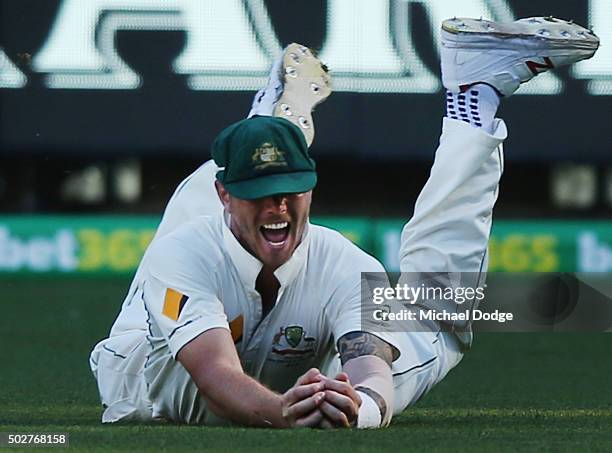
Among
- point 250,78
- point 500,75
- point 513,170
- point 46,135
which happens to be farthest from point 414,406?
point 513,170

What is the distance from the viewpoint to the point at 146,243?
645 cm

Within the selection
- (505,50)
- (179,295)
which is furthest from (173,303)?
(505,50)

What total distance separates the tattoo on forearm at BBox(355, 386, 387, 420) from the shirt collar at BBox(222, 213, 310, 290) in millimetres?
252

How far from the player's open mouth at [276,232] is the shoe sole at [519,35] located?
2.91ft

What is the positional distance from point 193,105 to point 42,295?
3.71ft

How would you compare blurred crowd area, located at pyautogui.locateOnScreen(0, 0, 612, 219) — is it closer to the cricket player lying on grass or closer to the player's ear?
the cricket player lying on grass

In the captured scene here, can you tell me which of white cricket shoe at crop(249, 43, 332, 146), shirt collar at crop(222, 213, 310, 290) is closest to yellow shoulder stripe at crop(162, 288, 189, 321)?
shirt collar at crop(222, 213, 310, 290)

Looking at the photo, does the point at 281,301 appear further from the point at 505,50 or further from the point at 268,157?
the point at 505,50

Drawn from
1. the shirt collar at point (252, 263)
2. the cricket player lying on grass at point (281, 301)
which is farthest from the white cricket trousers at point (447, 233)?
the shirt collar at point (252, 263)

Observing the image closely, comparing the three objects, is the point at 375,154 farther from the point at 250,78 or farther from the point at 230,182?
the point at 230,182

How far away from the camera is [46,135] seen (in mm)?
5797

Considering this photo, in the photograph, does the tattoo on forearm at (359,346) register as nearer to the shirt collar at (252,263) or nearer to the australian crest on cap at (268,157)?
the shirt collar at (252,263)

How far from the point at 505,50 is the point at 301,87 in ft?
2.29

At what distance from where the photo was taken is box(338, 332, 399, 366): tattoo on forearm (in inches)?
110
